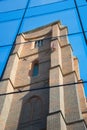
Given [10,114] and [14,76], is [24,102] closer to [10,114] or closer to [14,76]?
[10,114]

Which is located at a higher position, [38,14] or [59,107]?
[38,14]

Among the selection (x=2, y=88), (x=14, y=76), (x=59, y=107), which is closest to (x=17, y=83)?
Answer: (x=14, y=76)

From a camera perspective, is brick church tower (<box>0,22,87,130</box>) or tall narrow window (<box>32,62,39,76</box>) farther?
tall narrow window (<box>32,62,39,76</box>)

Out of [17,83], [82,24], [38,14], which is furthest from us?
[17,83]

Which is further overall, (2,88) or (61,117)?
(2,88)

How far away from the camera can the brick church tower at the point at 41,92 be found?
1189cm

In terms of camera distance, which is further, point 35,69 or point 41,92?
point 35,69

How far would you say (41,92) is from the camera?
14461 mm

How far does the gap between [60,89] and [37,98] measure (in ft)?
5.78

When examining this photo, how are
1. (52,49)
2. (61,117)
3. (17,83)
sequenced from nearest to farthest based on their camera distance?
(61,117)
(17,83)
(52,49)

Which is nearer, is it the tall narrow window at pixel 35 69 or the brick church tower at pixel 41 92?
the brick church tower at pixel 41 92

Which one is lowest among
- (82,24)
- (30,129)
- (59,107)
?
(30,129)

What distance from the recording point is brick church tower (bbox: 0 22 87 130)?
1189 centimetres

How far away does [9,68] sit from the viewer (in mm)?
16797
